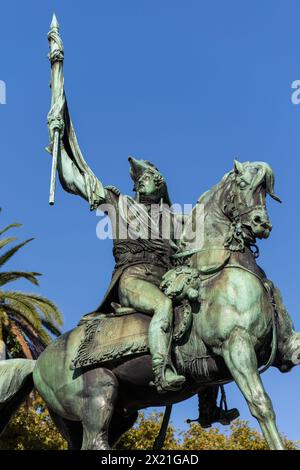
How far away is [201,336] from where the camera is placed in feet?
33.0

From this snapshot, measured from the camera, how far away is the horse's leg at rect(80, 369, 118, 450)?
33.5ft

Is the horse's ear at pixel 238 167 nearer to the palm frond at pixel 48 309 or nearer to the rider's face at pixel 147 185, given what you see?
the rider's face at pixel 147 185

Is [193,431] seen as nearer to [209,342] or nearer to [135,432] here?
[135,432]

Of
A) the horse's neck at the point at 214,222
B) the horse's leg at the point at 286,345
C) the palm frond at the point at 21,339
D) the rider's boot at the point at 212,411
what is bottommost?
the palm frond at the point at 21,339

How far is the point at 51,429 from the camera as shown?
80.4 feet

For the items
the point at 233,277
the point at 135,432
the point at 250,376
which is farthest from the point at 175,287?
the point at 135,432

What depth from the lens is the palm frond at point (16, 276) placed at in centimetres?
2452

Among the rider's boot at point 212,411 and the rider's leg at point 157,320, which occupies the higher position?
the rider's leg at point 157,320


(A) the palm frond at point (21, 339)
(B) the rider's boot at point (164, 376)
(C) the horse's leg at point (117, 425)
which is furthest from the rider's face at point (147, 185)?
(A) the palm frond at point (21, 339)

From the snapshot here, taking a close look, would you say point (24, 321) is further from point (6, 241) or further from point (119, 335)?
point (119, 335)

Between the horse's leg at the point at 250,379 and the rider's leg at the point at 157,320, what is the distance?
59 cm

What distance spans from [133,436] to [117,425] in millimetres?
14318

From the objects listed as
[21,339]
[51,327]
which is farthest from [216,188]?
[51,327]

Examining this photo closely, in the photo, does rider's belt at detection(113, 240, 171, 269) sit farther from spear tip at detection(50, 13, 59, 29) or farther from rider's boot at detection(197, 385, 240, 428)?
spear tip at detection(50, 13, 59, 29)
